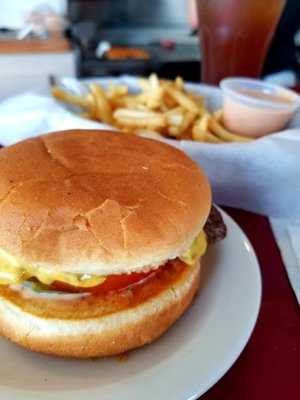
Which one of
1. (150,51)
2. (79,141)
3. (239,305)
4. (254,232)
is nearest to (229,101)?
(254,232)

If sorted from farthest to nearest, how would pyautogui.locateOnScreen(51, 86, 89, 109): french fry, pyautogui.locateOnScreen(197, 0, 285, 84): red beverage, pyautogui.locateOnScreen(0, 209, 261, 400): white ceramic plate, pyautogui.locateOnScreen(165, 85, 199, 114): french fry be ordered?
pyautogui.locateOnScreen(197, 0, 285, 84): red beverage → pyautogui.locateOnScreen(51, 86, 89, 109): french fry → pyautogui.locateOnScreen(165, 85, 199, 114): french fry → pyautogui.locateOnScreen(0, 209, 261, 400): white ceramic plate

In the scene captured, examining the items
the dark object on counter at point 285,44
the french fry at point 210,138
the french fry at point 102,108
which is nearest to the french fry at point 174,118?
the french fry at point 210,138

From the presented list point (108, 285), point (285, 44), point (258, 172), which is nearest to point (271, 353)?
point (108, 285)

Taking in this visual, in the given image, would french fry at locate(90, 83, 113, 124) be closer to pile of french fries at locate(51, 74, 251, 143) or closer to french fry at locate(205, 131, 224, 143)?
pile of french fries at locate(51, 74, 251, 143)

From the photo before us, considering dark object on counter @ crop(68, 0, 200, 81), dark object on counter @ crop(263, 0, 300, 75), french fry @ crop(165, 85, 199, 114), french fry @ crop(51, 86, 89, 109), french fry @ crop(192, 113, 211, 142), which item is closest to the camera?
french fry @ crop(192, 113, 211, 142)

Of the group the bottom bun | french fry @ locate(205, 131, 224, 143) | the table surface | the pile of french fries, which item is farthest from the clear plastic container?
the bottom bun

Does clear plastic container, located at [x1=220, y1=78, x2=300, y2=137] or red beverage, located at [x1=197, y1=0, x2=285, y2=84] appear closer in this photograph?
clear plastic container, located at [x1=220, y1=78, x2=300, y2=137]

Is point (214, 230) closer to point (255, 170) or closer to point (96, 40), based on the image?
point (255, 170)
